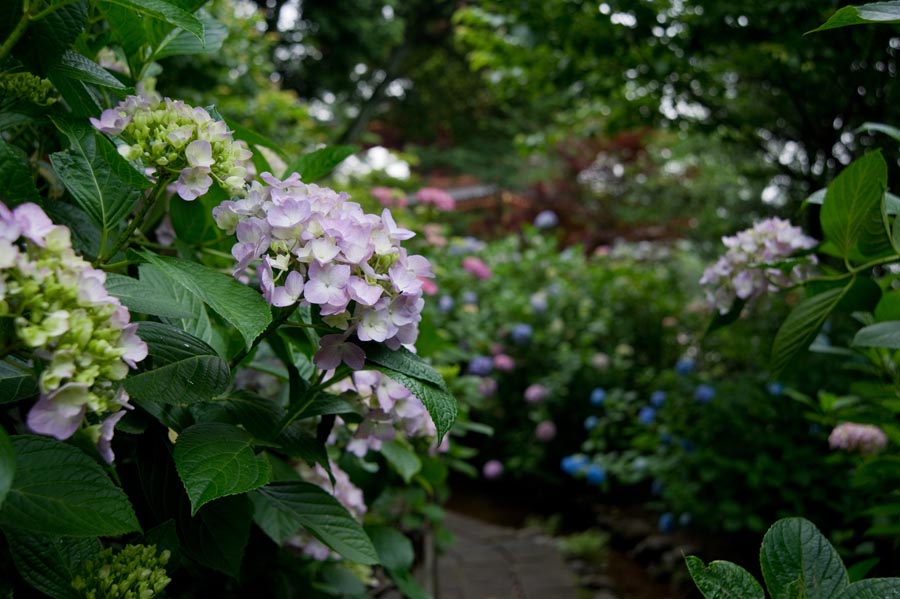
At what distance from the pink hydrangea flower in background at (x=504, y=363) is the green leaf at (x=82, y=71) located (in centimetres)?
383

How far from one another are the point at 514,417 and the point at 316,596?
3.52 meters

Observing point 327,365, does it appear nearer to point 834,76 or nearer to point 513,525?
point 834,76

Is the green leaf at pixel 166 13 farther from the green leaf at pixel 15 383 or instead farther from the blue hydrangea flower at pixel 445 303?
the blue hydrangea flower at pixel 445 303

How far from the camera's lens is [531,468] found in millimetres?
4270

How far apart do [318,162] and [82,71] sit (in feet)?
1.12

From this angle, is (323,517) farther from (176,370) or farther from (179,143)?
(179,143)

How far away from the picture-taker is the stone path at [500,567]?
114 inches

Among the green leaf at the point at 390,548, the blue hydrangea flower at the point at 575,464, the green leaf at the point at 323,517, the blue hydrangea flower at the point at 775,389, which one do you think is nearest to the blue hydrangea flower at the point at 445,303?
the blue hydrangea flower at the point at 575,464

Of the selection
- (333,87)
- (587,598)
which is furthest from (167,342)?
(333,87)

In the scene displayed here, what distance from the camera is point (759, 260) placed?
142 centimetres

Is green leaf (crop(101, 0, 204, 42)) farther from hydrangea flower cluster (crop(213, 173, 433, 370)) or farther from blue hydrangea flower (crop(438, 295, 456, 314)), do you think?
blue hydrangea flower (crop(438, 295, 456, 314))

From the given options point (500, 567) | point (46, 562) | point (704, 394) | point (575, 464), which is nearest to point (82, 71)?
point (46, 562)

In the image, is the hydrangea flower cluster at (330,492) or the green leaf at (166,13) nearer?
the green leaf at (166,13)

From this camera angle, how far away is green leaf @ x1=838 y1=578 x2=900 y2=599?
0.71 metres
